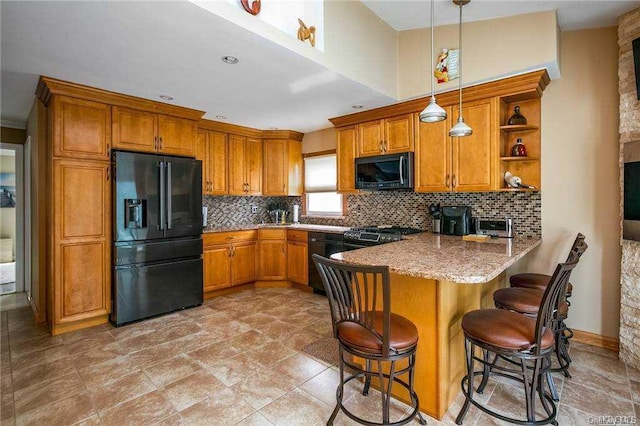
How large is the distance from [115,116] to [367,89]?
2.63 metres

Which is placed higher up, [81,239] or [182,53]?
[182,53]

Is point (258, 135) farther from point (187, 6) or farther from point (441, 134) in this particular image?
point (187, 6)

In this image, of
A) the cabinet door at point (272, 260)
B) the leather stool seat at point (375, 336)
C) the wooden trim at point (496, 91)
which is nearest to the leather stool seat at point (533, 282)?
A: the leather stool seat at point (375, 336)

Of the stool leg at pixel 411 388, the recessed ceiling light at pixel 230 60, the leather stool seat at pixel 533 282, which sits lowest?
the stool leg at pixel 411 388

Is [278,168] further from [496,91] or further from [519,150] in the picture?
[519,150]

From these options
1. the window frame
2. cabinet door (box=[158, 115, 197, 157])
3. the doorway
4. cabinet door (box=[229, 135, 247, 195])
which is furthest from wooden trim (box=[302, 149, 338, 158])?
the doorway

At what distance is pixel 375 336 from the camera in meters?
1.59

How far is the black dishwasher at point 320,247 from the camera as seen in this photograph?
13.7 feet

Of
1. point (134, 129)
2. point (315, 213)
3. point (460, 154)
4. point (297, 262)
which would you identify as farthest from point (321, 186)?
point (134, 129)

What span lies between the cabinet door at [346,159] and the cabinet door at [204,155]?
1842 mm

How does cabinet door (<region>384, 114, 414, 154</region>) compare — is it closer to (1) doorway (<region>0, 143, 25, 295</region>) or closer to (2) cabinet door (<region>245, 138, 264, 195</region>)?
(2) cabinet door (<region>245, 138, 264, 195</region>)

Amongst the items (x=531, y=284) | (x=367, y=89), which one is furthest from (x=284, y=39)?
(x=531, y=284)

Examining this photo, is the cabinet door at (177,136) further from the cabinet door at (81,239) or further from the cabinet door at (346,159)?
the cabinet door at (346,159)

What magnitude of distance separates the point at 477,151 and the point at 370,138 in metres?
1.27
